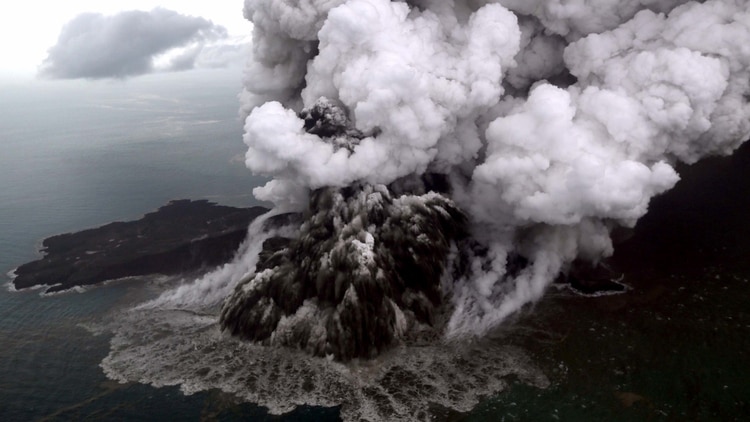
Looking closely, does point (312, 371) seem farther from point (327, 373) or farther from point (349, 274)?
A: point (349, 274)

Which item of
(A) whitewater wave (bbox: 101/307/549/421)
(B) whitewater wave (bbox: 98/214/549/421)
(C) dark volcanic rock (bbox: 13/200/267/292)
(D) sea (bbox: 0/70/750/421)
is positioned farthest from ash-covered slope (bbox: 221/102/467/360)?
(C) dark volcanic rock (bbox: 13/200/267/292)

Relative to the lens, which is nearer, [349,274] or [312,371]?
[312,371]

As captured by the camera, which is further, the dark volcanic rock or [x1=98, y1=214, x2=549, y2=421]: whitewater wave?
the dark volcanic rock

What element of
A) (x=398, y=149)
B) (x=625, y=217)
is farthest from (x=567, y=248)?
(x=398, y=149)

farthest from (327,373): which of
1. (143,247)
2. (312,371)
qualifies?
(143,247)

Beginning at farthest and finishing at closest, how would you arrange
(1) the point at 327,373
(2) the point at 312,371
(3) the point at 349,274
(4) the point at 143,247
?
(4) the point at 143,247, (3) the point at 349,274, (2) the point at 312,371, (1) the point at 327,373

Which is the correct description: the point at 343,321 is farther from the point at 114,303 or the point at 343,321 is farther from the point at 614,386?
the point at 114,303

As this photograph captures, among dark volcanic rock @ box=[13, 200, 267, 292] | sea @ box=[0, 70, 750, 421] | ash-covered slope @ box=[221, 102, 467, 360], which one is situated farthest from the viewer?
dark volcanic rock @ box=[13, 200, 267, 292]

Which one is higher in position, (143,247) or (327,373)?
(143,247)

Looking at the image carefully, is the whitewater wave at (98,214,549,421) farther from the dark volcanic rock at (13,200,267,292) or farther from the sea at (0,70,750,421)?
the dark volcanic rock at (13,200,267,292)

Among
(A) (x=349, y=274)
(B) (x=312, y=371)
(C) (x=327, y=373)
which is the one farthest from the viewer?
(A) (x=349, y=274)
